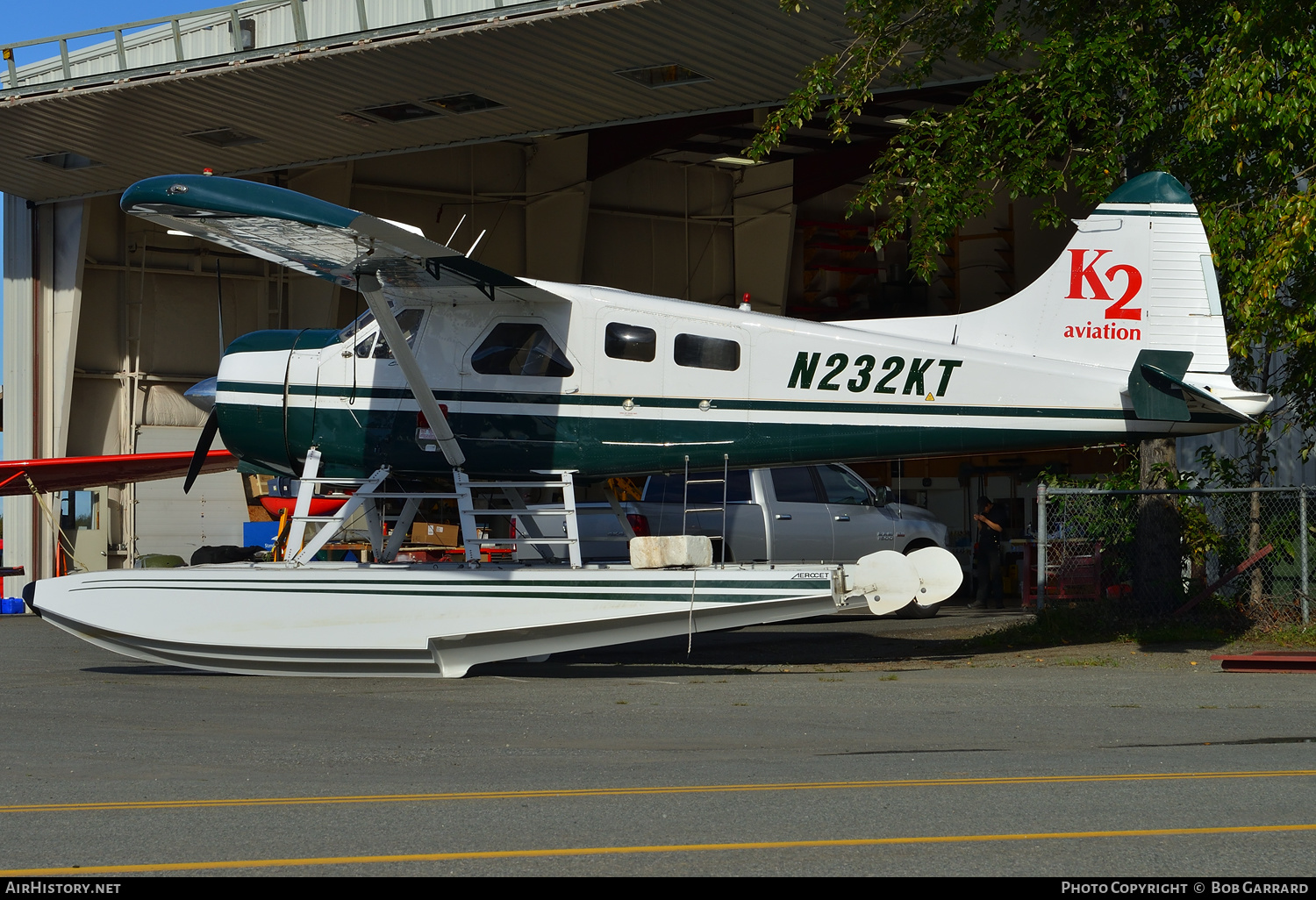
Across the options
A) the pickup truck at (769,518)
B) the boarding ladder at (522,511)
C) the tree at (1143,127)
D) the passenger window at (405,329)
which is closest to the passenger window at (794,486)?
the pickup truck at (769,518)

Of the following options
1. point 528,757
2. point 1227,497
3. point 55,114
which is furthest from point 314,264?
point 55,114

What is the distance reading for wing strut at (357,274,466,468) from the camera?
33.0 feet

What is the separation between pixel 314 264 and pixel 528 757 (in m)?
5.82

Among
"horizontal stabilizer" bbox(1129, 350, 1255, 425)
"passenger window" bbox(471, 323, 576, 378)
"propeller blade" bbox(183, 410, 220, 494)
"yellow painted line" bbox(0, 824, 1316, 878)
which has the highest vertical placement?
"passenger window" bbox(471, 323, 576, 378)

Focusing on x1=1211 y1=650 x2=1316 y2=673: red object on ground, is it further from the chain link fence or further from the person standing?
the person standing

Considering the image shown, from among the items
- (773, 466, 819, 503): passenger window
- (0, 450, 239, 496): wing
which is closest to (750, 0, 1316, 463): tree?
(773, 466, 819, 503): passenger window

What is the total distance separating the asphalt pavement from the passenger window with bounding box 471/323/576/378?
8.87 feet

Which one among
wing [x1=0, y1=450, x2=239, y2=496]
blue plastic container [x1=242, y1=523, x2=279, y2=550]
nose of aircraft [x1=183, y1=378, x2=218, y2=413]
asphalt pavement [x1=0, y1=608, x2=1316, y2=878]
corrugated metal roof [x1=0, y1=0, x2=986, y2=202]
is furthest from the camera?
blue plastic container [x1=242, y1=523, x2=279, y2=550]

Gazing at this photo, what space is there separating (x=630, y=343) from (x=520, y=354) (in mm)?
1020

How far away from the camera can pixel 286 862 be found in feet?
13.3

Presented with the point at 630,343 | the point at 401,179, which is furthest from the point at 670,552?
the point at 401,179

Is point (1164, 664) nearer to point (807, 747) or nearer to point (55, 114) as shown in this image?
point (807, 747)

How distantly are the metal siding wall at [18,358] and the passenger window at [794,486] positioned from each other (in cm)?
1641

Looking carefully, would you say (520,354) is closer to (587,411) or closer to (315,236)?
(587,411)
